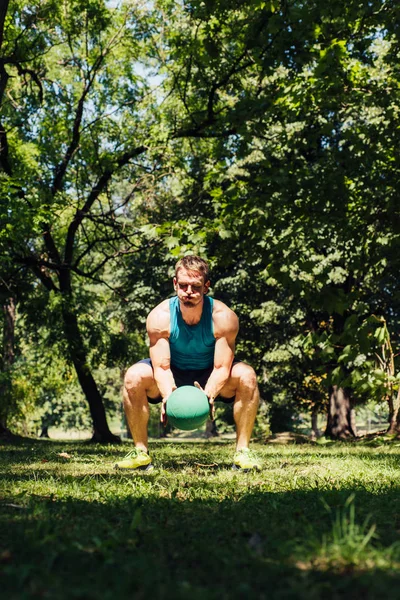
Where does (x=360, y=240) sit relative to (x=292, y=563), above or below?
above

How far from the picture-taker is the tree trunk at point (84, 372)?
567 inches

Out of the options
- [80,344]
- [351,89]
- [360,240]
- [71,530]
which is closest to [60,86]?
[80,344]

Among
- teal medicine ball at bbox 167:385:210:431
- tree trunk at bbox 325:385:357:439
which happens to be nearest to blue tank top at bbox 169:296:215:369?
teal medicine ball at bbox 167:385:210:431

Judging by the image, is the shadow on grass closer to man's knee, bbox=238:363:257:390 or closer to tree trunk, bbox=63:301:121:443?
man's knee, bbox=238:363:257:390

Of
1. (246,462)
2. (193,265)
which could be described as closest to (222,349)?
(193,265)

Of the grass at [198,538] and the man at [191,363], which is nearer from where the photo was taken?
the grass at [198,538]

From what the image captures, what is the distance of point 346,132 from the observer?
8.83 metres

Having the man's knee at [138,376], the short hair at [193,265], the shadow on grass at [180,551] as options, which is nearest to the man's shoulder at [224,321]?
the short hair at [193,265]

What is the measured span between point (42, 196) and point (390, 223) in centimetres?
850

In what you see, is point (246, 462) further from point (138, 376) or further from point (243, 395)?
point (138, 376)

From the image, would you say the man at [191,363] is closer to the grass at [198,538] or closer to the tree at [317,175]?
the grass at [198,538]

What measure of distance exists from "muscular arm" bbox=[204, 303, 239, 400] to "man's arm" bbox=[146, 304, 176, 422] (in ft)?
1.21

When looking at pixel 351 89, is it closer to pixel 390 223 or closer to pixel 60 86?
pixel 390 223

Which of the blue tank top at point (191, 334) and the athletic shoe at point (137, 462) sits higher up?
the blue tank top at point (191, 334)
